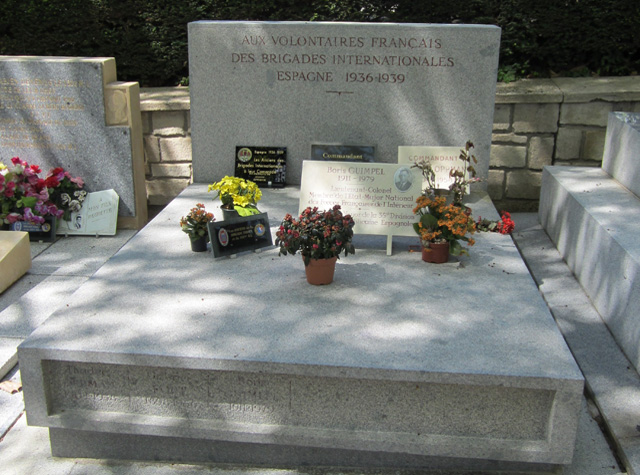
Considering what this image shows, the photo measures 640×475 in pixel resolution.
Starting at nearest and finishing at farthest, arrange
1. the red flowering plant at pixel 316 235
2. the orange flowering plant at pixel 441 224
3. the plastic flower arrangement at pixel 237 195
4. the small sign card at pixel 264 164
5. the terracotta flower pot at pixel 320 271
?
the red flowering plant at pixel 316 235 < the terracotta flower pot at pixel 320 271 < the orange flowering plant at pixel 441 224 < the plastic flower arrangement at pixel 237 195 < the small sign card at pixel 264 164

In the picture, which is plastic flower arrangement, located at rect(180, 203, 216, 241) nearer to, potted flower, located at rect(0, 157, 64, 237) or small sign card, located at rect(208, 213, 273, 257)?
small sign card, located at rect(208, 213, 273, 257)

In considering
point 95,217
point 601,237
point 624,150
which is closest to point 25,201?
point 95,217

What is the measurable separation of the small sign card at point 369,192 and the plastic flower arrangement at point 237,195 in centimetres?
37

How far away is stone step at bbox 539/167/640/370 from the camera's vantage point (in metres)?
3.47

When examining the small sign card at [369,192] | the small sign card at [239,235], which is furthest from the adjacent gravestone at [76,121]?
the small sign card at [369,192]

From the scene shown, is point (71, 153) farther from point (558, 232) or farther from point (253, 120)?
point (558, 232)

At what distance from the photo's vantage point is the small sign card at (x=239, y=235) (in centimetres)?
382

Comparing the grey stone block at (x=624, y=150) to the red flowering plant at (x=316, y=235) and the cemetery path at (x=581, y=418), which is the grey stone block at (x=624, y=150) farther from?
the red flowering plant at (x=316, y=235)

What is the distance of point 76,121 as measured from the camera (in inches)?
210

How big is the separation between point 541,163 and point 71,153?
405 centimetres

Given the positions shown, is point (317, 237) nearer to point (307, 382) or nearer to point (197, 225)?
point (307, 382)

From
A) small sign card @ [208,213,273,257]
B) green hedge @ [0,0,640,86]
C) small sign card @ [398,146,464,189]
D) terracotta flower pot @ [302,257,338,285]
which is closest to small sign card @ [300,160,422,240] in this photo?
small sign card @ [208,213,273,257]

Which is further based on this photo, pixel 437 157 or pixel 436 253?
→ pixel 437 157

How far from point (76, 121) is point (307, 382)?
138 inches
